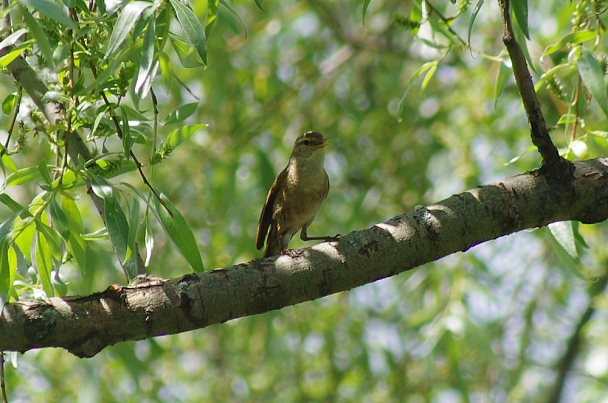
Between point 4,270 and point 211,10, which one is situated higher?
point 211,10

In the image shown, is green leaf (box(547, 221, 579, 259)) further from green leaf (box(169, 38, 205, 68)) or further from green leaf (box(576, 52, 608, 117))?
green leaf (box(169, 38, 205, 68))

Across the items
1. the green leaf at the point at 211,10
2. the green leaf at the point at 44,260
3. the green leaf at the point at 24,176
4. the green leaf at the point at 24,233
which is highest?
the green leaf at the point at 211,10

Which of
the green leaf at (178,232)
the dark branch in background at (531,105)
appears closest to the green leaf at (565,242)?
the dark branch in background at (531,105)

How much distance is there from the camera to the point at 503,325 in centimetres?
645

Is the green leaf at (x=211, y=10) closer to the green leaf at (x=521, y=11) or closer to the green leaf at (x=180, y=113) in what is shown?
the green leaf at (x=180, y=113)

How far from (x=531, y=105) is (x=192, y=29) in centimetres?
109

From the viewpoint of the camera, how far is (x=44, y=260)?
2338 mm

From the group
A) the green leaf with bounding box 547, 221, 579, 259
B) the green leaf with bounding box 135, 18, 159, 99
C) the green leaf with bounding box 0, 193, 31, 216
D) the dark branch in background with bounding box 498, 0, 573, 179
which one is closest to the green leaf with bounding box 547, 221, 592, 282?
the green leaf with bounding box 547, 221, 579, 259

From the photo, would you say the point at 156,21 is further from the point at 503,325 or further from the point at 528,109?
the point at 503,325

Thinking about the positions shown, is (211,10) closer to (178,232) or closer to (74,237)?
(178,232)

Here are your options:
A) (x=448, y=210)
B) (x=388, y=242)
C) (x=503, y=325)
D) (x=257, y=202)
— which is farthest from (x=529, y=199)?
(x=503, y=325)

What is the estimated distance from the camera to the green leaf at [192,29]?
6.55ft

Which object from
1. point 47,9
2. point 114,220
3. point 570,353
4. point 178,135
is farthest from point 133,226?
point 570,353

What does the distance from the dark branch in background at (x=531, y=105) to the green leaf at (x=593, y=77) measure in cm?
17
